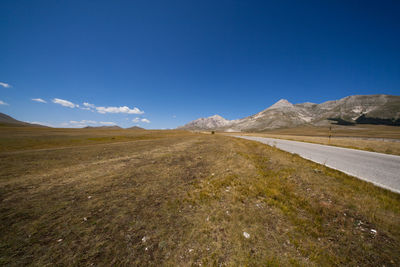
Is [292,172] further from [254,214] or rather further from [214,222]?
[214,222]

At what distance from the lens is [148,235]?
140 inches

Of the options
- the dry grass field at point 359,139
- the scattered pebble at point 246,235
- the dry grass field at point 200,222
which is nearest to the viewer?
the dry grass field at point 200,222

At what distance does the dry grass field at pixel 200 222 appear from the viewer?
9.80 ft

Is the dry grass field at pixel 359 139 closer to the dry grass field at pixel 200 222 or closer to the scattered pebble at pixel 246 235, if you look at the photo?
the dry grass field at pixel 200 222

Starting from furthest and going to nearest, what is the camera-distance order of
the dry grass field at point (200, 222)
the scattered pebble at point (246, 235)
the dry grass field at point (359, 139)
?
the dry grass field at point (359, 139) < the scattered pebble at point (246, 235) < the dry grass field at point (200, 222)

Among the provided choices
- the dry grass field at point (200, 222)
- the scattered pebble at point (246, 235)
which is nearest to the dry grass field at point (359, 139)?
the dry grass field at point (200, 222)

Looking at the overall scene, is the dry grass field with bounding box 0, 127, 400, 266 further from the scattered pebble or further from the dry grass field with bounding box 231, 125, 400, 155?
the dry grass field with bounding box 231, 125, 400, 155

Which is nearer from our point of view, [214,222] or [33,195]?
[214,222]

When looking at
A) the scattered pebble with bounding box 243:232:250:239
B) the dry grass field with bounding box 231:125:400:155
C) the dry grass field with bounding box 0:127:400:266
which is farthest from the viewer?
the dry grass field with bounding box 231:125:400:155

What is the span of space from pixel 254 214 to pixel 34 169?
14634mm

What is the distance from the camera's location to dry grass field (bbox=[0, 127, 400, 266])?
2.99 m

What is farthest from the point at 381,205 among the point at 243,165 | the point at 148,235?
the point at 148,235

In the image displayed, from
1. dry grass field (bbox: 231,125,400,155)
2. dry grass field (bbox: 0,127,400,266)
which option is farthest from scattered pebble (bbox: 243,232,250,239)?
dry grass field (bbox: 231,125,400,155)

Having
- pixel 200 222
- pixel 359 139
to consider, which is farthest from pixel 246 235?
pixel 359 139
